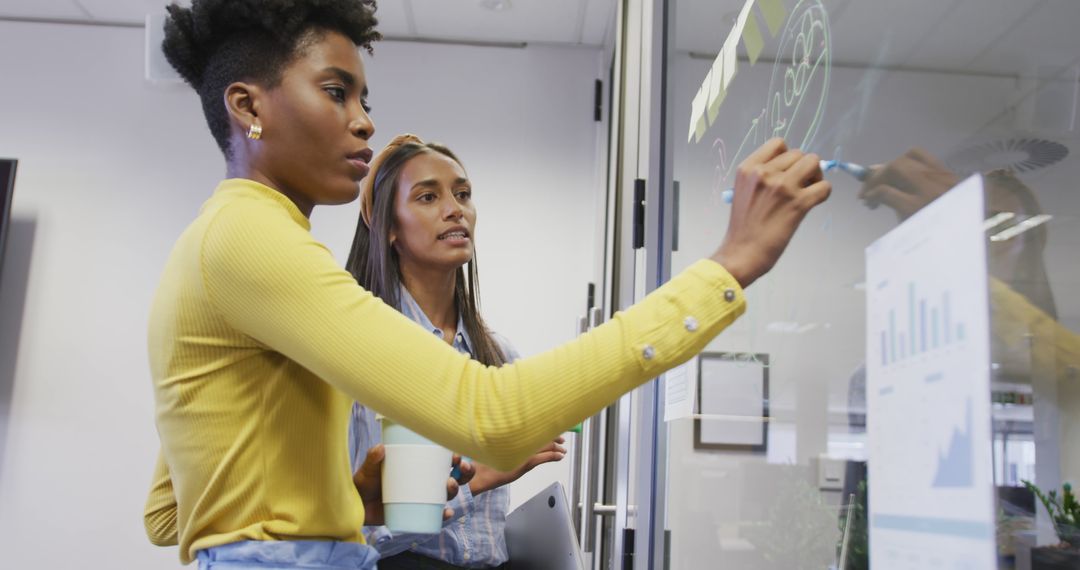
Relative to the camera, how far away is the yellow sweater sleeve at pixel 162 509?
102 centimetres

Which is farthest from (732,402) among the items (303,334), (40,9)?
(40,9)

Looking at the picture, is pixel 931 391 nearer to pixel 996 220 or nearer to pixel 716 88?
pixel 996 220

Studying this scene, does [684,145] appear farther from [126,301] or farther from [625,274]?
[126,301]

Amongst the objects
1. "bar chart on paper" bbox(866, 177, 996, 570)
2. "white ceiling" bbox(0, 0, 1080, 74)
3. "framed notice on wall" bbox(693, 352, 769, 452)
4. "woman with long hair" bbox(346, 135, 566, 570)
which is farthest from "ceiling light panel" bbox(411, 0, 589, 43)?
"bar chart on paper" bbox(866, 177, 996, 570)

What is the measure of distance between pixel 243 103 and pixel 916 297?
0.68m

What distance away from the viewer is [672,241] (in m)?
1.67

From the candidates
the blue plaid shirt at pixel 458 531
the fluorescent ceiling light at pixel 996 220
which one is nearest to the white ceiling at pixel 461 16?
the blue plaid shirt at pixel 458 531

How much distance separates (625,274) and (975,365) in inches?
57.0

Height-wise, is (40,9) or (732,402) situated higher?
(40,9)

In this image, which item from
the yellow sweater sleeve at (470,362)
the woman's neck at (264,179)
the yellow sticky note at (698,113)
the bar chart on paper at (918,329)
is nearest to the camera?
the bar chart on paper at (918,329)

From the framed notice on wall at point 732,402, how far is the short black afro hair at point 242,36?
63 centimetres

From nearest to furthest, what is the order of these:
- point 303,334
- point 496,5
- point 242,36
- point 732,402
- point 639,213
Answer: point 303,334 < point 242,36 < point 732,402 < point 639,213 < point 496,5

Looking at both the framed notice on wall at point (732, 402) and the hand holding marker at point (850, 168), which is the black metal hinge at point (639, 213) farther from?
the hand holding marker at point (850, 168)

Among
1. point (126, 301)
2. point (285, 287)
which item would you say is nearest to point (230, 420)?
point (285, 287)
